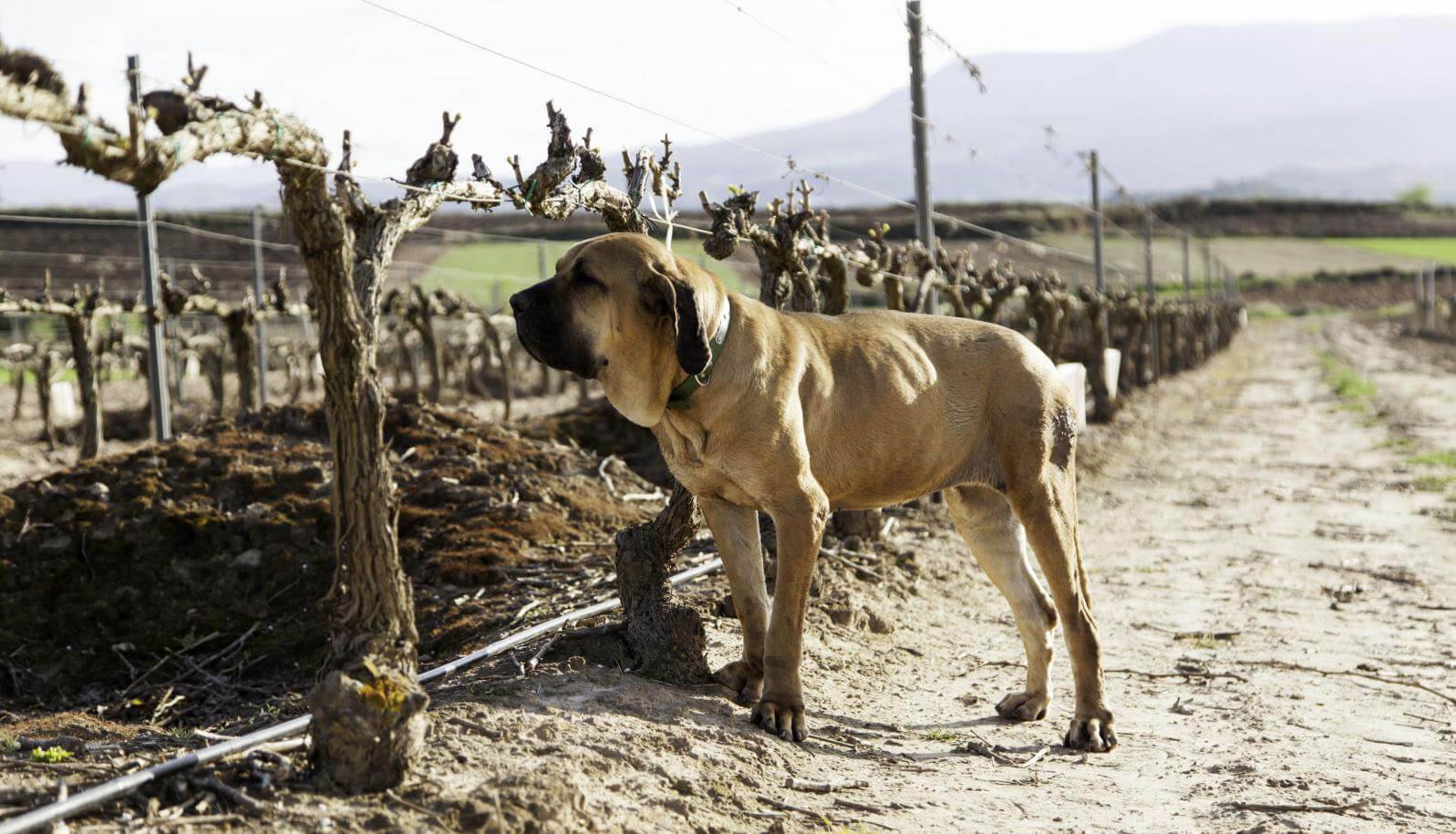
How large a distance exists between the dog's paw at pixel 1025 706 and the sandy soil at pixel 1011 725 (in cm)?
6

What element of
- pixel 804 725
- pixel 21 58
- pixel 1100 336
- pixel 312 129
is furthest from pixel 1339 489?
pixel 21 58

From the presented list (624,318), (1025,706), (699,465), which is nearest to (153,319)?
(699,465)

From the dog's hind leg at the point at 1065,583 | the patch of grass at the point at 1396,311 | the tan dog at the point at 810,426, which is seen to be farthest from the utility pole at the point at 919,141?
the patch of grass at the point at 1396,311

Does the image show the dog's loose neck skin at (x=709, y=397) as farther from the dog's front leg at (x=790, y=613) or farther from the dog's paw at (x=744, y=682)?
the dog's paw at (x=744, y=682)

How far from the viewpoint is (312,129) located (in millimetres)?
4109

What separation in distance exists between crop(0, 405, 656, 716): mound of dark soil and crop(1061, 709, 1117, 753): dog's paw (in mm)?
2967

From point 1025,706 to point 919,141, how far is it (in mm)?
7485

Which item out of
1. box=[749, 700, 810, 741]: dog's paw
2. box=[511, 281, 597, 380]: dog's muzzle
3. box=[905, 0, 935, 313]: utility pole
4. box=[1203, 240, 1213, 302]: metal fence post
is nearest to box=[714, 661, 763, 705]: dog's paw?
box=[749, 700, 810, 741]: dog's paw

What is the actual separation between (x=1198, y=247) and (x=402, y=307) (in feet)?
333

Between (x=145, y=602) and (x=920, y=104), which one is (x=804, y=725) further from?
(x=920, y=104)

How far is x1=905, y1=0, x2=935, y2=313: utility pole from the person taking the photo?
40.3ft

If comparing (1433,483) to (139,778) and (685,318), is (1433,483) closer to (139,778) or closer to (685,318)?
(685,318)

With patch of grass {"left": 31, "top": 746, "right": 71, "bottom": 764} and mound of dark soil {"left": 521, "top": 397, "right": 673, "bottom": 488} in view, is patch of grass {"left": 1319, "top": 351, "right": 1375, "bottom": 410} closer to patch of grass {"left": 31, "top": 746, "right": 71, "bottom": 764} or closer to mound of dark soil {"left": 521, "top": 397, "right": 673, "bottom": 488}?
mound of dark soil {"left": 521, "top": 397, "right": 673, "bottom": 488}

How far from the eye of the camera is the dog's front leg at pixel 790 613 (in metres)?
5.21
